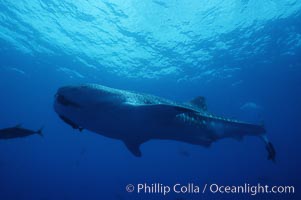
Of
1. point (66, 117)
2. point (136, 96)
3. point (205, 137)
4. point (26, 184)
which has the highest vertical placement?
point (26, 184)

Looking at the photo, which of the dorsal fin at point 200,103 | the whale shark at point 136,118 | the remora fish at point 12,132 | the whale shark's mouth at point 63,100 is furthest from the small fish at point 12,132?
the dorsal fin at point 200,103

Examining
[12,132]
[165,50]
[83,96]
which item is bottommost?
[83,96]

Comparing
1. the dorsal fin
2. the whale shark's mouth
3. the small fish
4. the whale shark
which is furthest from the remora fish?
the dorsal fin

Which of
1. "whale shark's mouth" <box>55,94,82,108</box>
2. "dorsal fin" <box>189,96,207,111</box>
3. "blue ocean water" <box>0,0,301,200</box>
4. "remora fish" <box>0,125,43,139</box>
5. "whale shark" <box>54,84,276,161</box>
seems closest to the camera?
"whale shark's mouth" <box>55,94,82,108</box>

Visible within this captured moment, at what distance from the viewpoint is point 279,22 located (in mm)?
20984

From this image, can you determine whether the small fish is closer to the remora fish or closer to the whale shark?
the remora fish

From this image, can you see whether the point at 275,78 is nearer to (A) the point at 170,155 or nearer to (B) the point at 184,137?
(B) the point at 184,137

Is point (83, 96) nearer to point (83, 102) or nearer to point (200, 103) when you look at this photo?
point (83, 102)

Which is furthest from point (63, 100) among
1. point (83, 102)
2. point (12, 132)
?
point (12, 132)

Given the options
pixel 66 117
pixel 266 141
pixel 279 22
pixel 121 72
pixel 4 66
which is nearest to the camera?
pixel 66 117

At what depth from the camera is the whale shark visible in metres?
4.16

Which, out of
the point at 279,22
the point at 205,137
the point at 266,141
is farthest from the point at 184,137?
the point at 279,22

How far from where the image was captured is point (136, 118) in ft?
16.7

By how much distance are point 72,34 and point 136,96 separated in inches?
813
